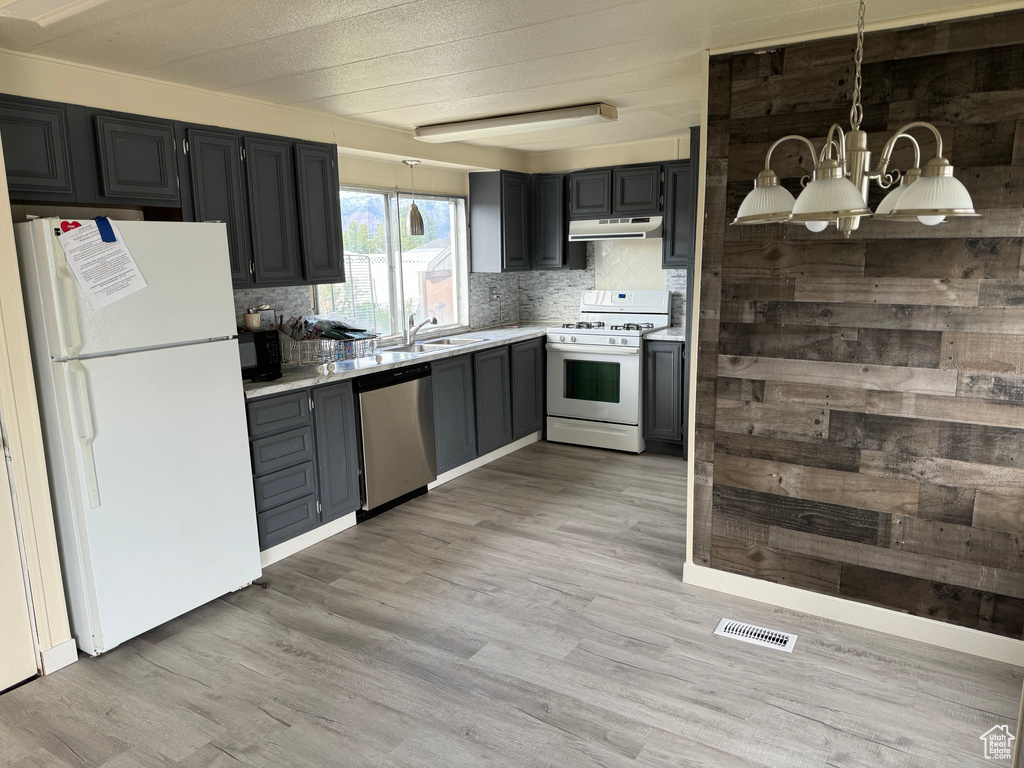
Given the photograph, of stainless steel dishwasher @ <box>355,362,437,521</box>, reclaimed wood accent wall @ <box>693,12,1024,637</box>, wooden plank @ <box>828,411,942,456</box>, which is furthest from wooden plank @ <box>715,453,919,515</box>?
stainless steel dishwasher @ <box>355,362,437,521</box>

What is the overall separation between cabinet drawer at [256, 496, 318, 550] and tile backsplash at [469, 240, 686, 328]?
2.59 meters

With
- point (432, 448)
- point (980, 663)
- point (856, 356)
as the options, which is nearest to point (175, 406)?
point (432, 448)

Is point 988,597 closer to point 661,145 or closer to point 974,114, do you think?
point 974,114

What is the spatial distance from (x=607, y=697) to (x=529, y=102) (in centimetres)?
301

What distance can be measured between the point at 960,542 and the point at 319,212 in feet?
11.5

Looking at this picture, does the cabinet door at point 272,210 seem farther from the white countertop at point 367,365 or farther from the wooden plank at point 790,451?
the wooden plank at point 790,451

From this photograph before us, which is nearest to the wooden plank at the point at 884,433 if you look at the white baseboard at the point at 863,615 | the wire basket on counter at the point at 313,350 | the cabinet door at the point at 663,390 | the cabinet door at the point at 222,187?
the white baseboard at the point at 863,615

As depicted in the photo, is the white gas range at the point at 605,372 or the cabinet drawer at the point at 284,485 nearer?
the cabinet drawer at the point at 284,485

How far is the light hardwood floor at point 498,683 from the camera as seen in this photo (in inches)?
86.0

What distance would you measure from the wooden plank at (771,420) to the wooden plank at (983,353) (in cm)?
50

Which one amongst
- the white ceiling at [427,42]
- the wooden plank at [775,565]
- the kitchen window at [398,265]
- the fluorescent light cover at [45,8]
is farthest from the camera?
the kitchen window at [398,265]

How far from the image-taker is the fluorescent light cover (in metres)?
2.15

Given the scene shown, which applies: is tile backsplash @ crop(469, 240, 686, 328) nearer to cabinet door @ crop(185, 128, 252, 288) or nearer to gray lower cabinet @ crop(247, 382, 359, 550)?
gray lower cabinet @ crop(247, 382, 359, 550)

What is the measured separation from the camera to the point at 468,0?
2205 millimetres
